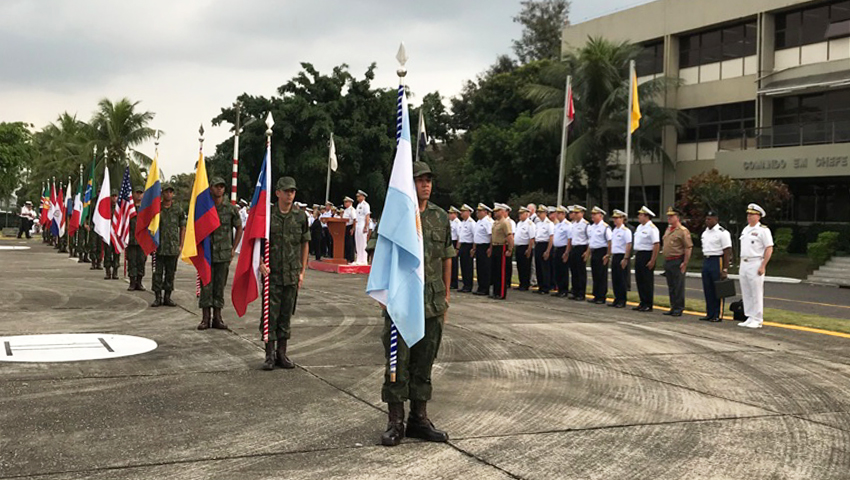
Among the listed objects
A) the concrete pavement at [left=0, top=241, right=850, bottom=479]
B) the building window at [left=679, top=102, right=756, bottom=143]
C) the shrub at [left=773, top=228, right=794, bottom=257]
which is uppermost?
the building window at [left=679, top=102, right=756, bottom=143]

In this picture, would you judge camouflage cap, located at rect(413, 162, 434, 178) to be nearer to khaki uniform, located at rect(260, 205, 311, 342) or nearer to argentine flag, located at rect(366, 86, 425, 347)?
argentine flag, located at rect(366, 86, 425, 347)

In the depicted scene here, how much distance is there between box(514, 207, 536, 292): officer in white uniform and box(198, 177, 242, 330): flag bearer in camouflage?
8.35 m

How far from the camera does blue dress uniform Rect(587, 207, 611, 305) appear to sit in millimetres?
16391

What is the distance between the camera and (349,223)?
83.0 feet

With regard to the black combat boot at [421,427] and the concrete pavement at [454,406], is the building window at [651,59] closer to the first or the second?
the concrete pavement at [454,406]

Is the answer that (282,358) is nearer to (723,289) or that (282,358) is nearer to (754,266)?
(723,289)

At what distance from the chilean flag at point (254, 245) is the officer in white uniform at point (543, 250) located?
10.00 m

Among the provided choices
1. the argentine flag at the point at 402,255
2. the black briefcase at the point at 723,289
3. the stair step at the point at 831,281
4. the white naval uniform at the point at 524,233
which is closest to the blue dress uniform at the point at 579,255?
the white naval uniform at the point at 524,233

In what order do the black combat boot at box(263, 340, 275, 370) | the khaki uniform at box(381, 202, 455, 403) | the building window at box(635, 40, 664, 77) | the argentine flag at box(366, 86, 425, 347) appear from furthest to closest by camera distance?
the building window at box(635, 40, 664, 77) < the black combat boot at box(263, 340, 275, 370) < the khaki uniform at box(381, 202, 455, 403) < the argentine flag at box(366, 86, 425, 347)

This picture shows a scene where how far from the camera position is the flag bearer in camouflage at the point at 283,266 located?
27.2 ft

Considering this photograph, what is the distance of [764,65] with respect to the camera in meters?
32.7

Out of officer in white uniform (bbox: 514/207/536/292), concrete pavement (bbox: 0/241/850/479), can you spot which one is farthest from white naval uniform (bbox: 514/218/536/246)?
concrete pavement (bbox: 0/241/850/479)

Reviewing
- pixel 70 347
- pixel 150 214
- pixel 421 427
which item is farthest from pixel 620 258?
pixel 421 427

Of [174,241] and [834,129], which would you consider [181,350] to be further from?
[834,129]
